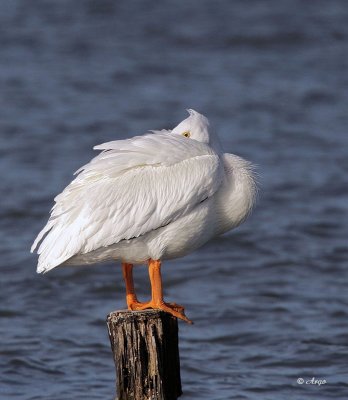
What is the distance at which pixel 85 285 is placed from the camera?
37.7 feet

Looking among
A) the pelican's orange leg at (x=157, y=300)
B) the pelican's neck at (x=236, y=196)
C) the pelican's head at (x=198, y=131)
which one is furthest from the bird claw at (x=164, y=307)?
the pelican's head at (x=198, y=131)

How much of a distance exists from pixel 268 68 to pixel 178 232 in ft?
42.7

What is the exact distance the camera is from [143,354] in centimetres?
630

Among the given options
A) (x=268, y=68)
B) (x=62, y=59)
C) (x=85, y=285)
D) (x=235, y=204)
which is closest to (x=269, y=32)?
(x=268, y=68)

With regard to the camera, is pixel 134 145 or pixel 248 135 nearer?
pixel 134 145

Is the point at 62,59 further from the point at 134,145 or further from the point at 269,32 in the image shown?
the point at 134,145

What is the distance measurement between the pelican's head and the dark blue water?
2.19m

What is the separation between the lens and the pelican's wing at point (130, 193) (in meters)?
6.65

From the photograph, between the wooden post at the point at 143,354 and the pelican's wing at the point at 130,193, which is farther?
the pelican's wing at the point at 130,193

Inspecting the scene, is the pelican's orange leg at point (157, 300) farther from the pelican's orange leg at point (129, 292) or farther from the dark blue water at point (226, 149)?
the dark blue water at point (226, 149)

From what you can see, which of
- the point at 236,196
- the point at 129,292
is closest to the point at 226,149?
the point at 236,196

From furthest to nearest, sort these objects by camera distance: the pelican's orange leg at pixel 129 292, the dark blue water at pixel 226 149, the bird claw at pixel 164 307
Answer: the dark blue water at pixel 226 149 → the pelican's orange leg at pixel 129 292 → the bird claw at pixel 164 307

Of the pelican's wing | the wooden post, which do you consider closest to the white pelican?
the pelican's wing

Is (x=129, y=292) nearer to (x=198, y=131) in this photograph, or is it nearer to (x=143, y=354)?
(x=143, y=354)
